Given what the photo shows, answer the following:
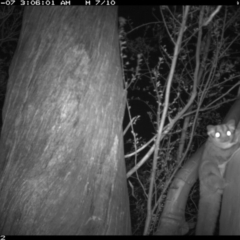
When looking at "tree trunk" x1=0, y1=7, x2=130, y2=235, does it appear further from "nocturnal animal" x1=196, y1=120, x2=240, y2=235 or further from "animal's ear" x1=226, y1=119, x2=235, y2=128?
"animal's ear" x1=226, y1=119, x2=235, y2=128

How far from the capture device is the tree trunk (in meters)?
2.65

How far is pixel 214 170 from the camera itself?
475 cm

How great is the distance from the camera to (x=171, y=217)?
427cm

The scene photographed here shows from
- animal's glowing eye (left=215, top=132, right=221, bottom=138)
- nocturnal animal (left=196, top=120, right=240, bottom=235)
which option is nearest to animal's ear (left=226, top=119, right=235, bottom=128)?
nocturnal animal (left=196, top=120, right=240, bottom=235)

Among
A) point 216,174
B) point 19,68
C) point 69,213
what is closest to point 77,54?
point 19,68

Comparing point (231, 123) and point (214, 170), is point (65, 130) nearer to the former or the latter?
point (214, 170)

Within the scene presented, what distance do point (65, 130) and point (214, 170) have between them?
3018 millimetres

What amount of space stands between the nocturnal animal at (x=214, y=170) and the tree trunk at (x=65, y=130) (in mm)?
2117

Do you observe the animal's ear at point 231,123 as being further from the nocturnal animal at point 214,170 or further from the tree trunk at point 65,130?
the tree trunk at point 65,130

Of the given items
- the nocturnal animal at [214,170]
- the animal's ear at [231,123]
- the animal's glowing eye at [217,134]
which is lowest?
the nocturnal animal at [214,170]

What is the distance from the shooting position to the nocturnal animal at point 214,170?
14.6 ft

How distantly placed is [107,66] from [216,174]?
2.91 meters

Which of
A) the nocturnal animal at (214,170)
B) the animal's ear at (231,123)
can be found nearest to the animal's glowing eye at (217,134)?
the nocturnal animal at (214,170)

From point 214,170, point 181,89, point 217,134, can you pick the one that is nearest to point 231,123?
point 217,134
